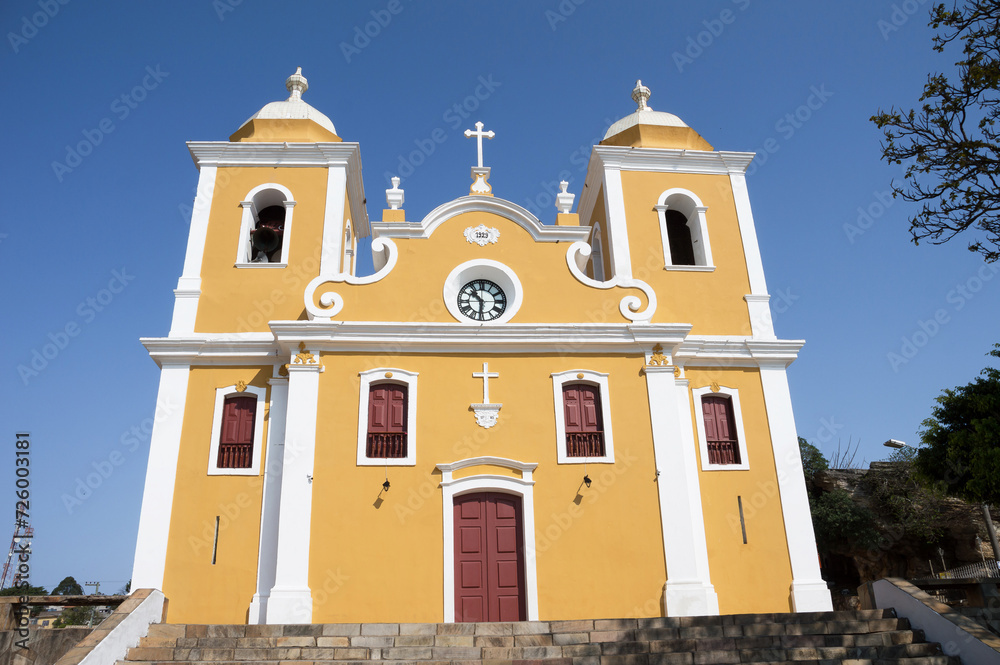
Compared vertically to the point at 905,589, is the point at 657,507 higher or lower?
higher

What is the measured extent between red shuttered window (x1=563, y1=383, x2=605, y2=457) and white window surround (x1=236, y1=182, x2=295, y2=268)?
20.7ft

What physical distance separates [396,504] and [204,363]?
4.62 meters

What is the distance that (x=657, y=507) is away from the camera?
41.2 ft

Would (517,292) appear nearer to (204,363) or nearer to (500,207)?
(500,207)

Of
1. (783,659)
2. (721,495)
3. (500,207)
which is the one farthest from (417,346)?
(783,659)

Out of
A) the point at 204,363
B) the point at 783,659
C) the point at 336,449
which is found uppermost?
the point at 204,363

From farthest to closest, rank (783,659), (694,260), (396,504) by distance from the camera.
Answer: (694,260)
(396,504)
(783,659)

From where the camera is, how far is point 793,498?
13.5m

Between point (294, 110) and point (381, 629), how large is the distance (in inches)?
465

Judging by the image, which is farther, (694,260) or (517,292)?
(694,260)

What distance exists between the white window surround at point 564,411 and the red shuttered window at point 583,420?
9 centimetres

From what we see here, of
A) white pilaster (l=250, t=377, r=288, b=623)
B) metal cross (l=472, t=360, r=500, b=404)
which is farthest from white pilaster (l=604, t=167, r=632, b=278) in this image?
white pilaster (l=250, t=377, r=288, b=623)

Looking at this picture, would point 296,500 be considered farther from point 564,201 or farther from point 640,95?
point 640,95

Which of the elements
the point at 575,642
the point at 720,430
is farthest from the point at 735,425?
the point at 575,642
